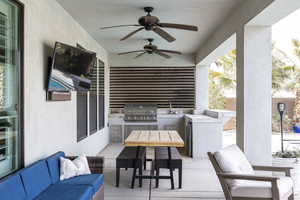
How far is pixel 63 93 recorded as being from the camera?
13.9ft

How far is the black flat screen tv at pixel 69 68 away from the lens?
3715 millimetres

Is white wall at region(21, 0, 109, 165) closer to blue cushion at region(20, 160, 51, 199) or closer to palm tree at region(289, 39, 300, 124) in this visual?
blue cushion at region(20, 160, 51, 199)

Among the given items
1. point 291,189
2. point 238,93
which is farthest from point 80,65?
point 291,189

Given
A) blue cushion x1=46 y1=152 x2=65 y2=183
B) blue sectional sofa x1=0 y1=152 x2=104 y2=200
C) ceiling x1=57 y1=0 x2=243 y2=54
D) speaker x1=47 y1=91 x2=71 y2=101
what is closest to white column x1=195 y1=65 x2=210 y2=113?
ceiling x1=57 y1=0 x2=243 y2=54

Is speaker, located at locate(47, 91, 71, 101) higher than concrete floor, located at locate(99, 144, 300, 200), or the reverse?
speaker, located at locate(47, 91, 71, 101)

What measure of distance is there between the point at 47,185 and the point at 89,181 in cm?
45

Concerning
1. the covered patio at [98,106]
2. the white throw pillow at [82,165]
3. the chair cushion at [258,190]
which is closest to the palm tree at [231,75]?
the covered patio at [98,106]

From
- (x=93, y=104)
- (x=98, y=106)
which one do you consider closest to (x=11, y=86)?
(x=93, y=104)

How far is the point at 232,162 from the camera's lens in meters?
3.38

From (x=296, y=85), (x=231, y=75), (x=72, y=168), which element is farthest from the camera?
(x=231, y=75)

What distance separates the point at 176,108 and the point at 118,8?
5042 millimetres

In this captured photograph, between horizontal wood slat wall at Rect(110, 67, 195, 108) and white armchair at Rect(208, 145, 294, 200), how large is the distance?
553 centimetres

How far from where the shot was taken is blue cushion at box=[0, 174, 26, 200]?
2.29 m

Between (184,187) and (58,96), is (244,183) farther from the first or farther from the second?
(58,96)
